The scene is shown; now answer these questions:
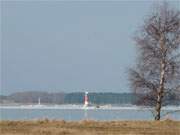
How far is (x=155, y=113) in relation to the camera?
45625mm

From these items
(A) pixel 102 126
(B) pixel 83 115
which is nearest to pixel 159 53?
(A) pixel 102 126

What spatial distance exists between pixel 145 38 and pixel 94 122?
10795mm

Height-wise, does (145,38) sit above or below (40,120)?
above

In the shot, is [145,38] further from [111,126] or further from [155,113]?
[111,126]

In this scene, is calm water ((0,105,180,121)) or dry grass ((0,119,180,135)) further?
calm water ((0,105,180,121))

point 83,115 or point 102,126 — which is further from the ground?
point 102,126

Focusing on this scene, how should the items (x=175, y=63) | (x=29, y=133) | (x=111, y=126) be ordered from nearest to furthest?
(x=29, y=133) < (x=111, y=126) < (x=175, y=63)

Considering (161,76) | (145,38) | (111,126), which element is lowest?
(111,126)

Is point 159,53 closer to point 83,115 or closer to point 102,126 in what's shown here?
point 102,126

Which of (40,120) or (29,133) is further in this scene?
(40,120)

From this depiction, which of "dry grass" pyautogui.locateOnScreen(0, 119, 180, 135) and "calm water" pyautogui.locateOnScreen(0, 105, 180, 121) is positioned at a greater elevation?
"dry grass" pyautogui.locateOnScreen(0, 119, 180, 135)

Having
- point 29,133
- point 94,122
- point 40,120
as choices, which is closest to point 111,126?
point 94,122

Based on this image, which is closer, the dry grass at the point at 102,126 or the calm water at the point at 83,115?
the dry grass at the point at 102,126

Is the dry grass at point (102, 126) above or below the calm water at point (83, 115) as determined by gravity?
above
